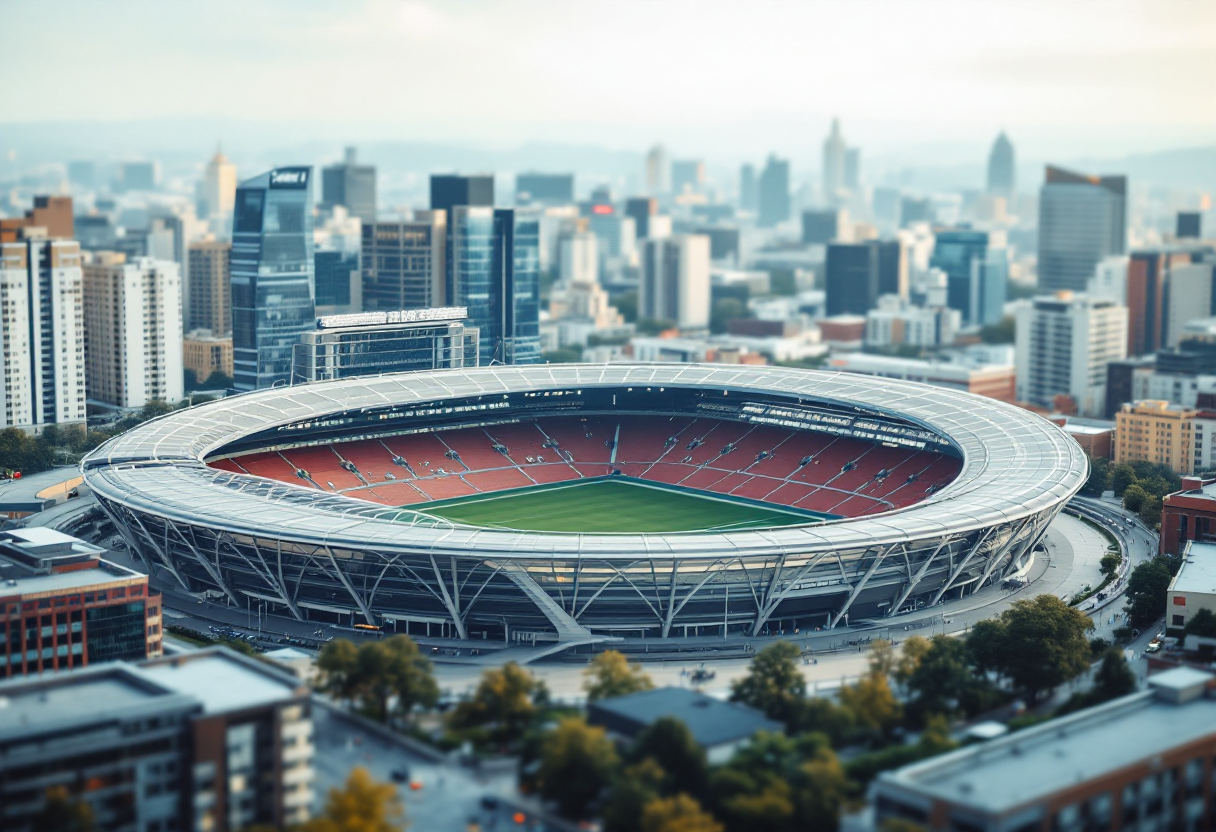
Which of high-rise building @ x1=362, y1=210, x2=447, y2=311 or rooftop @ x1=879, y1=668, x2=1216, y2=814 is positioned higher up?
high-rise building @ x1=362, y1=210, x2=447, y2=311

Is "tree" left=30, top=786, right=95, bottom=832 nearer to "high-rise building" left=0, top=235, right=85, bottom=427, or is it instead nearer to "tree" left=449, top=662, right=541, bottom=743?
"tree" left=449, top=662, right=541, bottom=743

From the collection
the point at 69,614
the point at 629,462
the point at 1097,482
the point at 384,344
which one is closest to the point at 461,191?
the point at 384,344

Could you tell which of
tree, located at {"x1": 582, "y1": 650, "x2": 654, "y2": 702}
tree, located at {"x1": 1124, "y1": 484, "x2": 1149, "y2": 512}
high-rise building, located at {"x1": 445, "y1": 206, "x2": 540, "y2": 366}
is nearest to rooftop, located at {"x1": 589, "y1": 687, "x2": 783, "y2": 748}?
tree, located at {"x1": 582, "y1": 650, "x2": 654, "y2": 702}

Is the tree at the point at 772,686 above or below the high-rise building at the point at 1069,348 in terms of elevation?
below

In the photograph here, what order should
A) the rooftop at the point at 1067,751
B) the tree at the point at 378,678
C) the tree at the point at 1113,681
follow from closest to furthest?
the rooftop at the point at 1067,751 < the tree at the point at 378,678 < the tree at the point at 1113,681

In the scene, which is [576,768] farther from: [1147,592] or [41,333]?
[41,333]

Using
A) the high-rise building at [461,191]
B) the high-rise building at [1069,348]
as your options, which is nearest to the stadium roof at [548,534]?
the high-rise building at [461,191]

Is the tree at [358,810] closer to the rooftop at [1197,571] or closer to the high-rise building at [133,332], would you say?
the rooftop at [1197,571]
